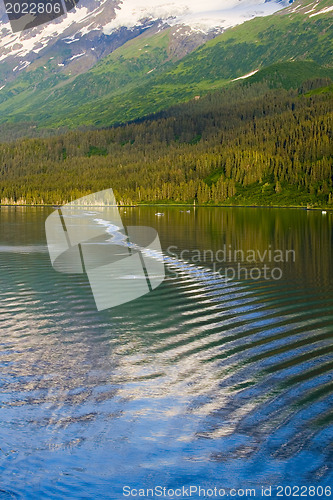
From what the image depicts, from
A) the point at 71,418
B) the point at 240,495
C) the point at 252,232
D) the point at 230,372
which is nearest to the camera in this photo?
the point at 240,495

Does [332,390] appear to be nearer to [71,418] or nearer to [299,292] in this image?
[71,418]

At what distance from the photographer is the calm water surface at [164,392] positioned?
538 inches

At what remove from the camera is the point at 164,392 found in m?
18.5

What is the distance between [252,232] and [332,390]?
72.7 m

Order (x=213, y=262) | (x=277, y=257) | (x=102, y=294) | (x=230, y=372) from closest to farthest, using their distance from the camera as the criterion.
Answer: (x=230, y=372), (x=102, y=294), (x=213, y=262), (x=277, y=257)

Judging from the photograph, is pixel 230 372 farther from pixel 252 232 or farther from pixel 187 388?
pixel 252 232

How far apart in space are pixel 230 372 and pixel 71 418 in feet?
22.3

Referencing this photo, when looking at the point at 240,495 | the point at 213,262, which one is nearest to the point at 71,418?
the point at 240,495

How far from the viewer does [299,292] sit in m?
36.5

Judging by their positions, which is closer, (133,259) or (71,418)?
(71,418)

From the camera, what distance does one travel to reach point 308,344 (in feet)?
78.4

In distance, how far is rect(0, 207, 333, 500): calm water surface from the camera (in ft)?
44.8

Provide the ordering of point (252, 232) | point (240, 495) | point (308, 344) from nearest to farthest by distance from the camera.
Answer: point (240, 495)
point (308, 344)
point (252, 232)

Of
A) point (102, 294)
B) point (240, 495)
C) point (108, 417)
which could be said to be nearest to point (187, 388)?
point (108, 417)
